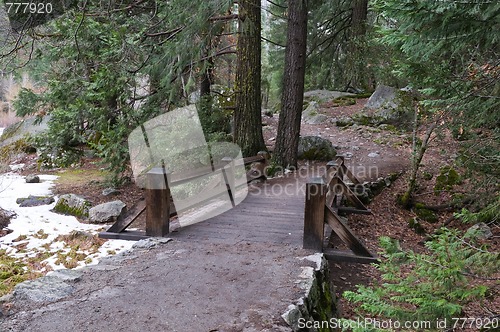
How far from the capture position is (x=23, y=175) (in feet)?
41.2

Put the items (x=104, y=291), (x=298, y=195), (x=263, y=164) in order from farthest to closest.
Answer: (x=263, y=164), (x=298, y=195), (x=104, y=291)

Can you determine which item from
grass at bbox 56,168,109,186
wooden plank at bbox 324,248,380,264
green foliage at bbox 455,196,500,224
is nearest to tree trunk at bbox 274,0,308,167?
wooden plank at bbox 324,248,380,264

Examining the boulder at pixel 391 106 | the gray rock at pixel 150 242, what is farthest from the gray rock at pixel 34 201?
the boulder at pixel 391 106

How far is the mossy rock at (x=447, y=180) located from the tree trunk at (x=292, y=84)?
3466 mm

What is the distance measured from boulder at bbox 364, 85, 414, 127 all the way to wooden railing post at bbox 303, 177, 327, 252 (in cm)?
996

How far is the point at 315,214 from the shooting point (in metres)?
4.78

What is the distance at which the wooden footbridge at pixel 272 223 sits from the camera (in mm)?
4758

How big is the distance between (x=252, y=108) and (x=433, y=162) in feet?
17.3

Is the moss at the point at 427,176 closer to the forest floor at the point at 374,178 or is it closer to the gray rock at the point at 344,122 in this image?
the forest floor at the point at 374,178

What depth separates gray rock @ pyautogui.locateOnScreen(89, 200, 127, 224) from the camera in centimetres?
803

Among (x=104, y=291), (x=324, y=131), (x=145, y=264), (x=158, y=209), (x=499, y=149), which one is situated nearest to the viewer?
(x=104, y=291)

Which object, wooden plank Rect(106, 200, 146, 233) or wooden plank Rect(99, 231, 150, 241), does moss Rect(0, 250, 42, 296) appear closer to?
wooden plank Rect(99, 231, 150, 241)

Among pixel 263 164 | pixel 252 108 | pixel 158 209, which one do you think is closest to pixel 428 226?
pixel 263 164

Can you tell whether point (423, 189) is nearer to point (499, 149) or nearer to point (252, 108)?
point (499, 149)
